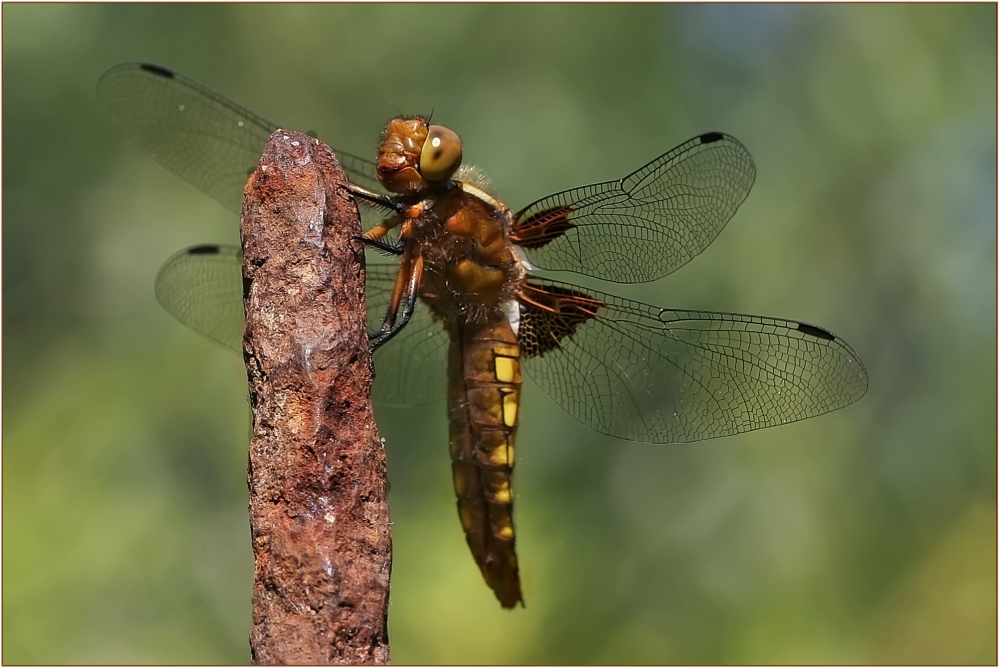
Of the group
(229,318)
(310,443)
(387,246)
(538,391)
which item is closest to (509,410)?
(387,246)

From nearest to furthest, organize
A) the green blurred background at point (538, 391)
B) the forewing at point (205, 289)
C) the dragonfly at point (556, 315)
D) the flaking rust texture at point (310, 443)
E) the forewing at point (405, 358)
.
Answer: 1. the flaking rust texture at point (310, 443)
2. the dragonfly at point (556, 315)
3. the forewing at point (405, 358)
4. the forewing at point (205, 289)
5. the green blurred background at point (538, 391)

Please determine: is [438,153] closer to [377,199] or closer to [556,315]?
[377,199]

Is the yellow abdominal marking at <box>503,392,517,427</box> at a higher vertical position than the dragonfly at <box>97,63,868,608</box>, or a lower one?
lower

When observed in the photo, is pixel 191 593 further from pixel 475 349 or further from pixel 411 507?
pixel 475 349

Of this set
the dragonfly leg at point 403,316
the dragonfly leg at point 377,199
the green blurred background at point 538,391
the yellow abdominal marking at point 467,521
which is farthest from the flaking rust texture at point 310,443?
the green blurred background at point 538,391

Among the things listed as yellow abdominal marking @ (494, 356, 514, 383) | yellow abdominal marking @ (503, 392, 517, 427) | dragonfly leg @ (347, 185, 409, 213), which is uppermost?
dragonfly leg @ (347, 185, 409, 213)

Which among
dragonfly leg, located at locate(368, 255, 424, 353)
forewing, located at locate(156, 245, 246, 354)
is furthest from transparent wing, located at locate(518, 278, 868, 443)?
forewing, located at locate(156, 245, 246, 354)

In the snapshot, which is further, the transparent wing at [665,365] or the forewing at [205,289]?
the forewing at [205,289]

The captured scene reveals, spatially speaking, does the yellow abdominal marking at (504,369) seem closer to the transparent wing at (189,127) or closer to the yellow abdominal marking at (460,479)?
the yellow abdominal marking at (460,479)

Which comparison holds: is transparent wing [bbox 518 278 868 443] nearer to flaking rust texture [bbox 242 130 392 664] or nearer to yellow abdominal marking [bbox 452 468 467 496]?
yellow abdominal marking [bbox 452 468 467 496]
